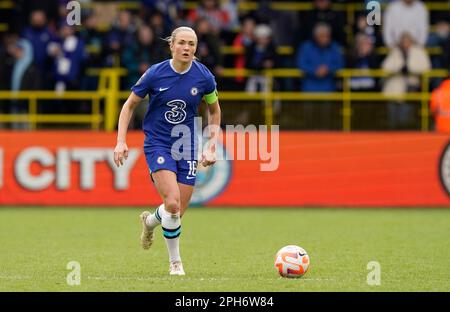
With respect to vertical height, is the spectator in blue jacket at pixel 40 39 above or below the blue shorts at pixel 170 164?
above

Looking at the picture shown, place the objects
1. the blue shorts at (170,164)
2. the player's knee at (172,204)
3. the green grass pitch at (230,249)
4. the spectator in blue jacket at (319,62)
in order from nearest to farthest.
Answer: the green grass pitch at (230,249)
the player's knee at (172,204)
the blue shorts at (170,164)
the spectator in blue jacket at (319,62)

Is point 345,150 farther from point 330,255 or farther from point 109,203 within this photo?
point 330,255

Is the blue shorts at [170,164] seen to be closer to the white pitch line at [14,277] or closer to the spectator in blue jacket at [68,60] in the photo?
the white pitch line at [14,277]

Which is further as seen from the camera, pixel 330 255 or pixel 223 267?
pixel 330 255

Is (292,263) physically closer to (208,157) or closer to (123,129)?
(208,157)

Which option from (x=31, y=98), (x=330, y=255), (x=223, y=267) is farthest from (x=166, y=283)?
(x=31, y=98)

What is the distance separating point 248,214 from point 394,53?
4445mm

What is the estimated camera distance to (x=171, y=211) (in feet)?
32.1

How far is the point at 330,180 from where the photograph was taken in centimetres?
1861

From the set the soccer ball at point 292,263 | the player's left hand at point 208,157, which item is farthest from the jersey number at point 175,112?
the soccer ball at point 292,263

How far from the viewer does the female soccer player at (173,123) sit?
9.80m

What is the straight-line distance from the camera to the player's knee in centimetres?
973

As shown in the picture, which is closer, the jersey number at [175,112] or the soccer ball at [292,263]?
the soccer ball at [292,263]

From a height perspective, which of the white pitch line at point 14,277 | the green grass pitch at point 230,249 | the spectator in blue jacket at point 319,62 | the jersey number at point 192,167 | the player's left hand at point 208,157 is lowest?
the green grass pitch at point 230,249
